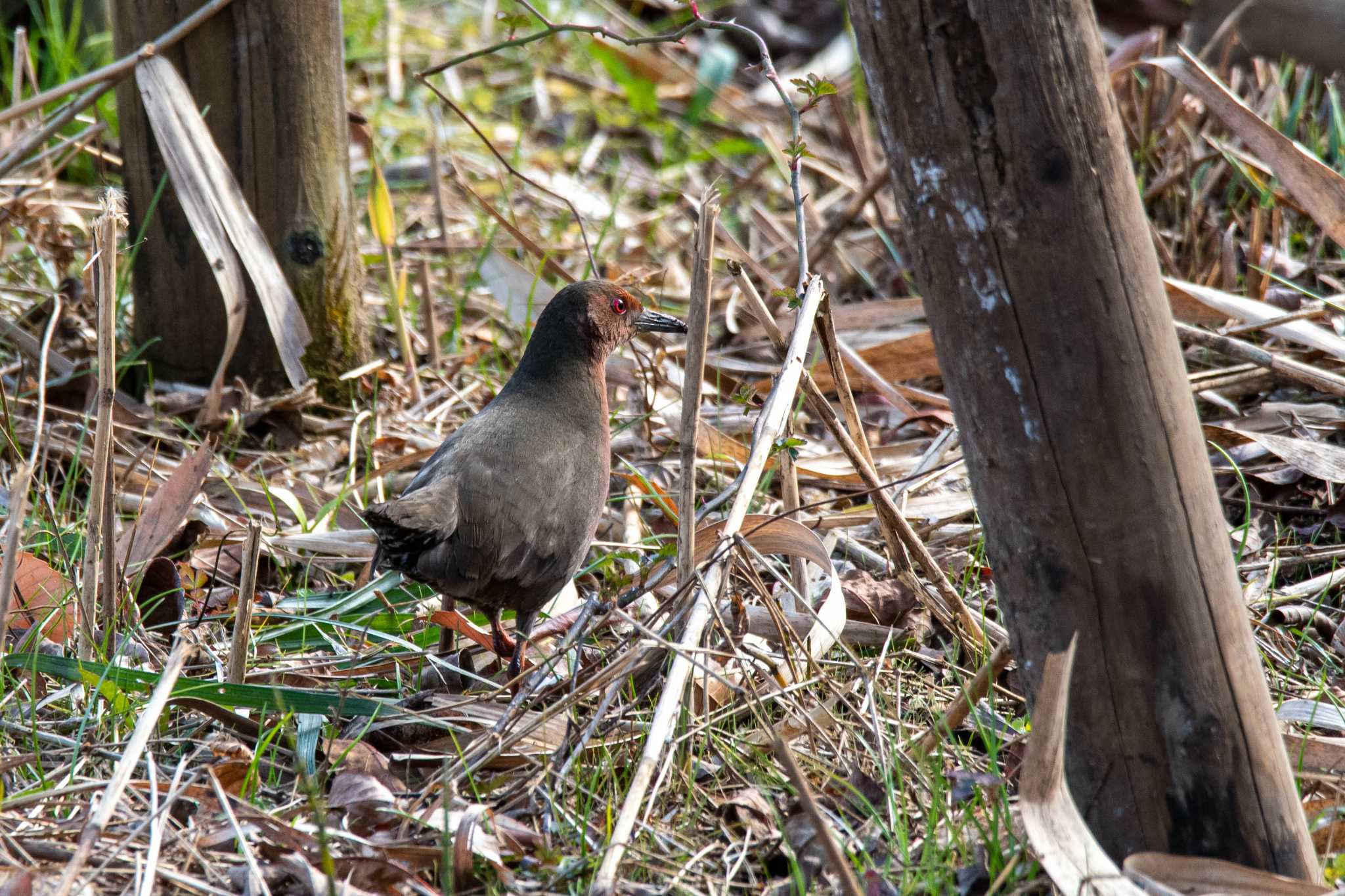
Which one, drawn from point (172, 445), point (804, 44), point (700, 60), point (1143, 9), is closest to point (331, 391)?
point (172, 445)

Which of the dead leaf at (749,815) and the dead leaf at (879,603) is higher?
the dead leaf at (879,603)

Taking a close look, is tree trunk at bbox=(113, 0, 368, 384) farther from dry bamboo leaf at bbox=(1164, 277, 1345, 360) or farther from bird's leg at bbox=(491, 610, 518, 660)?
dry bamboo leaf at bbox=(1164, 277, 1345, 360)

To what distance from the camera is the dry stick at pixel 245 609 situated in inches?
103

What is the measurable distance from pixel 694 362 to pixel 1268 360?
7.99 ft

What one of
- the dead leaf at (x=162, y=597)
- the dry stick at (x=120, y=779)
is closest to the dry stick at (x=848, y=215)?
the dead leaf at (x=162, y=597)

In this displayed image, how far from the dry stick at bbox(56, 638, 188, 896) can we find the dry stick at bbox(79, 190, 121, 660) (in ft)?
1.82

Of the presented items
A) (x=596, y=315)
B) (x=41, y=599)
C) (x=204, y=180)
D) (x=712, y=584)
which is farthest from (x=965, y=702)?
(x=204, y=180)

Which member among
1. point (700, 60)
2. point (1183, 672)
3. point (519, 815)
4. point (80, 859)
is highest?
point (700, 60)

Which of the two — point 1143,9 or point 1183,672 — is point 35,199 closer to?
point 1183,672

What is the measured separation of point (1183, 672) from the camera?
2.07 metres

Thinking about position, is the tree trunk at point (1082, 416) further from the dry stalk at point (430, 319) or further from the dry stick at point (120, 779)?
the dry stalk at point (430, 319)

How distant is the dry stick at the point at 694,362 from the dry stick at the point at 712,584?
5 cm

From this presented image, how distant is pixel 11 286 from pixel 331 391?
1586mm

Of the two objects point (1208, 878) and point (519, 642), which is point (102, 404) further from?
point (1208, 878)
